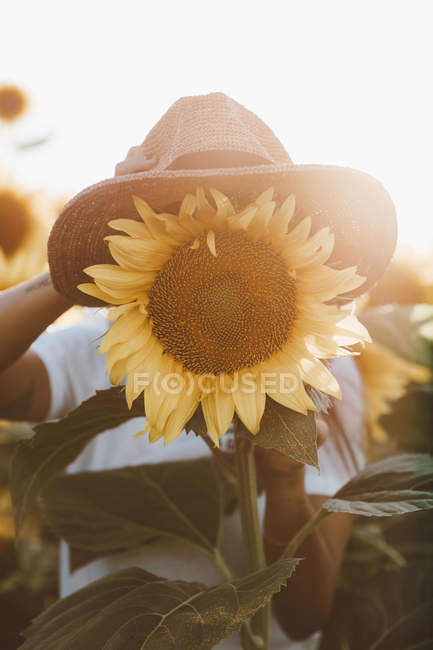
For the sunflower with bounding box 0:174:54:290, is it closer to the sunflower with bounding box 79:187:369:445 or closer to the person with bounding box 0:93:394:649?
the person with bounding box 0:93:394:649

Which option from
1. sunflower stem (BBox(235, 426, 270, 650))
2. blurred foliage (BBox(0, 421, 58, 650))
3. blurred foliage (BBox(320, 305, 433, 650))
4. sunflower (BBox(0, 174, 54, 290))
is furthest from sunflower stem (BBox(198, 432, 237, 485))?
sunflower (BBox(0, 174, 54, 290))

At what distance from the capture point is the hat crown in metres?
0.53

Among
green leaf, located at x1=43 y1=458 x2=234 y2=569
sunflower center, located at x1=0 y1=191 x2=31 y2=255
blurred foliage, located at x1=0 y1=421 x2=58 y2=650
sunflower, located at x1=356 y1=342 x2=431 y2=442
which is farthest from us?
sunflower center, located at x1=0 y1=191 x2=31 y2=255

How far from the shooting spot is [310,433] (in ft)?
1.55

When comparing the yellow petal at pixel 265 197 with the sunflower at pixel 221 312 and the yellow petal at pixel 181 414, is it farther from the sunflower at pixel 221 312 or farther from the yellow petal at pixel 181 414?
the yellow petal at pixel 181 414

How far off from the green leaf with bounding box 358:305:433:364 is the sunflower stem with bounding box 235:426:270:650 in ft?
3.15

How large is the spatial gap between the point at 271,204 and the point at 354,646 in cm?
109

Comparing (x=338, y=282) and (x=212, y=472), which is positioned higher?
(x=338, y=282)

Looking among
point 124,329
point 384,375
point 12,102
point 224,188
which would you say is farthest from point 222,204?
point 12,102

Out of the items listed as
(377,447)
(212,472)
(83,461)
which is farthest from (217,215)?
(377,447)

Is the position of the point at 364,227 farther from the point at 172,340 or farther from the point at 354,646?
the point at 354,646

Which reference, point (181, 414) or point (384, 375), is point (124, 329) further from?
point (384, 375)

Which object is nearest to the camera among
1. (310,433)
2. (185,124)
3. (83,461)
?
(310,433)

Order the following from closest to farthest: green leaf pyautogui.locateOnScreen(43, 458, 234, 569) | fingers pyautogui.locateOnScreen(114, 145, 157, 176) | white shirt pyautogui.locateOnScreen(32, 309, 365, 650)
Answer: fingers pyautogui.locateOnScreen(114, 145, 157, 176), green leaf pyautogui.locateOnScreen(43, 458, 234, 569), white shirt pyautogui.locateOnScreen(32, 309, 365, 650)
